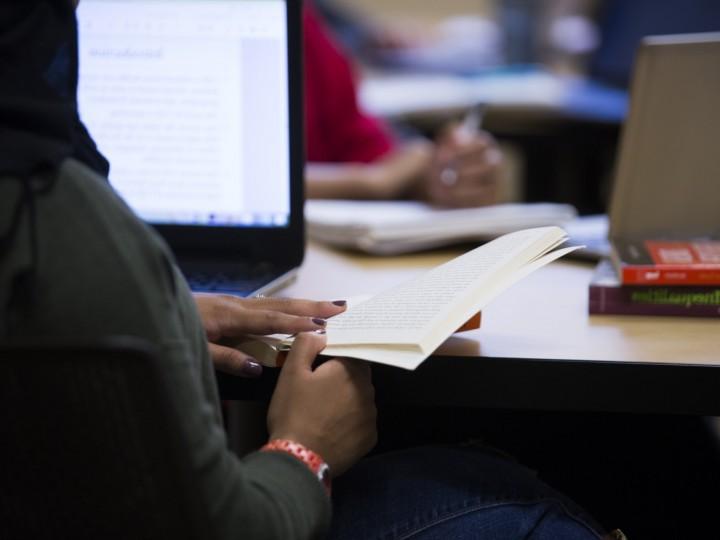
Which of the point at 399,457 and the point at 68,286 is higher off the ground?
the point at 68,286

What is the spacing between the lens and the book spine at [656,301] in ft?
2.78

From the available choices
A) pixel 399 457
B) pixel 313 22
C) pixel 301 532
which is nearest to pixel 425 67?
pixel 313 22

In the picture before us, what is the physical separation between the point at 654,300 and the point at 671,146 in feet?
0.85

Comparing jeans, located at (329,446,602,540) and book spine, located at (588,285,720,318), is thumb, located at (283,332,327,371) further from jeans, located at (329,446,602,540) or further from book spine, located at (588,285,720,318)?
book spine, located at (588,285,720,318)

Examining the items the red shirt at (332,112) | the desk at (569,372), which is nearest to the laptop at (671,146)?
the desk at (569,372)

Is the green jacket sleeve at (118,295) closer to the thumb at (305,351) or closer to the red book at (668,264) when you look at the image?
the thumb at (305,351)

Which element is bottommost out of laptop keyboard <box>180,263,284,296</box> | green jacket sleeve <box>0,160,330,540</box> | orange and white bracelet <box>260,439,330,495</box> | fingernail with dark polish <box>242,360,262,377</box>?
orange and white bracelet <box>260,439,330,495</box>

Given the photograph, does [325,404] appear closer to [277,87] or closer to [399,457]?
Answer: [399,457]

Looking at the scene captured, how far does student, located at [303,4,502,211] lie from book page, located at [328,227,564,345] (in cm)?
66

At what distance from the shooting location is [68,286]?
495 millimetres

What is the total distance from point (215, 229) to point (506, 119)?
175 centimetres

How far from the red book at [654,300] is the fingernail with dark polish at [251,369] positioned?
347mm

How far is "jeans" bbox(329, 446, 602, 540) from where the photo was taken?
2.40 feet

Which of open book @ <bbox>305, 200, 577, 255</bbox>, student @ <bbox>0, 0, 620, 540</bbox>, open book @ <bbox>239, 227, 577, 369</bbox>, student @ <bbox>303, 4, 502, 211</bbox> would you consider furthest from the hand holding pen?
student @ <bbox>0, 0, 620, 540</bbox>
